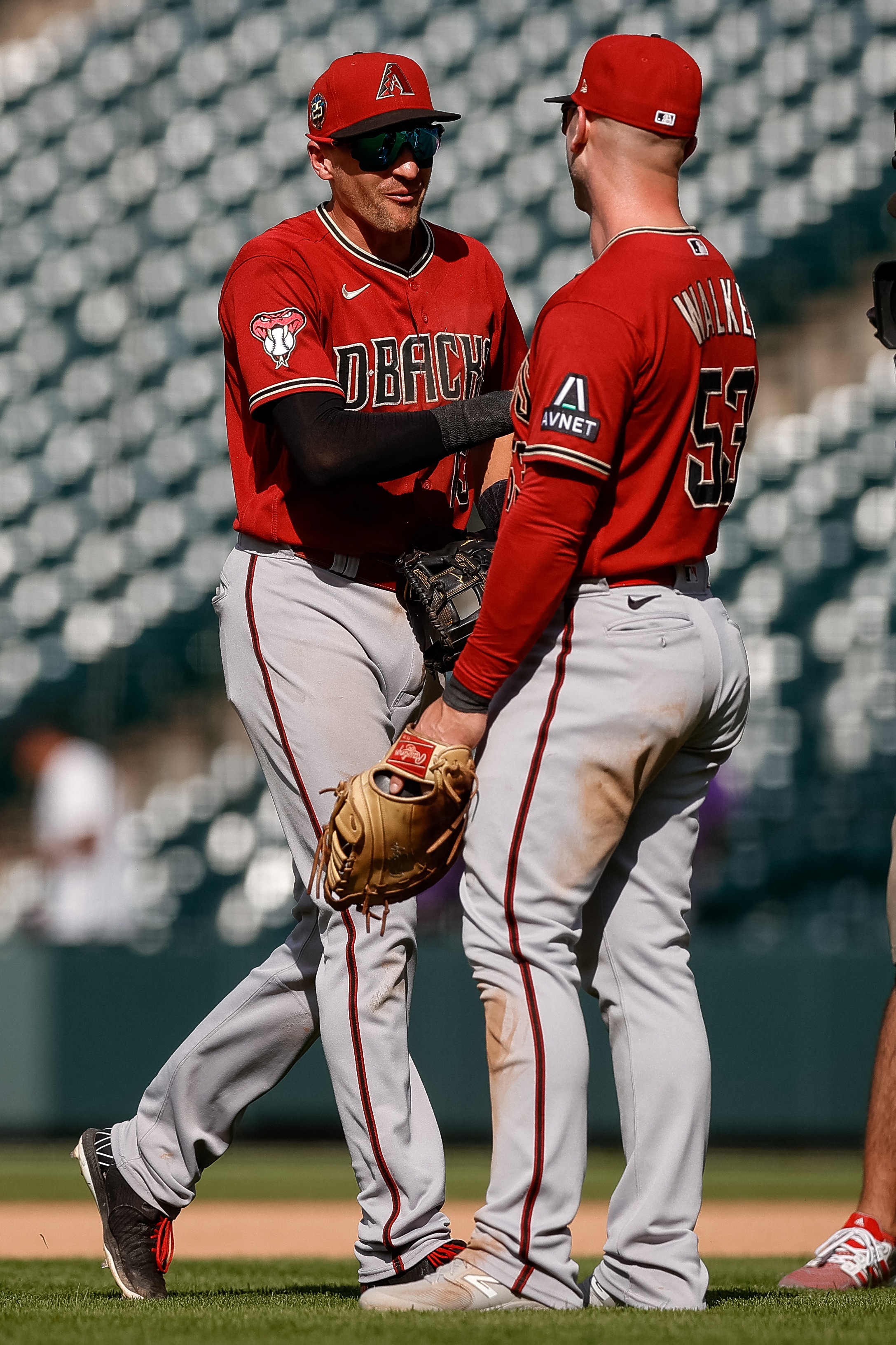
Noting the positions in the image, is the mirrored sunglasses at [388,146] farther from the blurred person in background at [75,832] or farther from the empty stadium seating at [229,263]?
the empty stadium seating at [229,263]

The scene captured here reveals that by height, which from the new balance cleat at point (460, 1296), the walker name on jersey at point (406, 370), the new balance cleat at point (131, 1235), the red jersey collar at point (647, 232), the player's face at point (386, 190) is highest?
the player's face at point (386, 190)

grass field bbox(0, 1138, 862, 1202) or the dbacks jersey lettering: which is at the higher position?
the dbacks jersey lettering

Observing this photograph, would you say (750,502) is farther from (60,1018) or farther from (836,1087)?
(60,1018)

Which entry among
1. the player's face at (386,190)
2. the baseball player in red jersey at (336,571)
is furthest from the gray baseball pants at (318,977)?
the player's face at (386,190)

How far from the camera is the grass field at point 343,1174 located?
17.6 feet

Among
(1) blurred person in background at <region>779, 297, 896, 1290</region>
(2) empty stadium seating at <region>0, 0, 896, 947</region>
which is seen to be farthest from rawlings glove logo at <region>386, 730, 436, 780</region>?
(2) empty stadium seating at <region>0, 0, 896, 947</region>

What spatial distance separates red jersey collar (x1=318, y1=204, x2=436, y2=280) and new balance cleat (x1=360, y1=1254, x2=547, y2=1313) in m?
1.40

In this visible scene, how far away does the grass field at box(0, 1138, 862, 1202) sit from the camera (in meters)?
5.37

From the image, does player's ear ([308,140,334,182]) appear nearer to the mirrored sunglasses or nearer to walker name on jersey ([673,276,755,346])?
the mirrored sunglasses

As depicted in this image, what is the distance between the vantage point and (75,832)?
25.2ft

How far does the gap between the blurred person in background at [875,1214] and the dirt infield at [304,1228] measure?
4.06 feet

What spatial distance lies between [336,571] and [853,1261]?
126cm

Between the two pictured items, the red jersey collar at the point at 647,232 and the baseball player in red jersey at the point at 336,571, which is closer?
the red jersey collar at the point at 647,232

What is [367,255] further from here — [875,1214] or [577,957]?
[875,1214]
